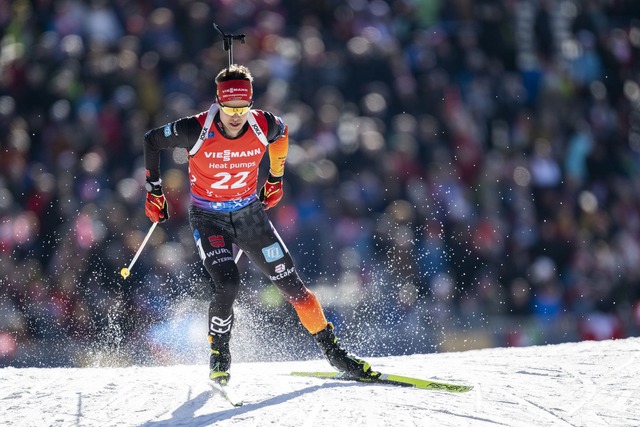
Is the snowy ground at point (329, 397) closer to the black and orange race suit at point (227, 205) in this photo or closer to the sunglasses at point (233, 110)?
the black and orange race suit at point (227, 205)

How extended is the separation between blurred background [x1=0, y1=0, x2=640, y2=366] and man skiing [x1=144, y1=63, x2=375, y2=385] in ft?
6.50

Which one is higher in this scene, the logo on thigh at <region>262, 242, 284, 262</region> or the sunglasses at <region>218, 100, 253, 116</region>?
the sunglasses at <region>218, 100, 253, 116</region>

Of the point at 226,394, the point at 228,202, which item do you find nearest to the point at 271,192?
the point at 228,202

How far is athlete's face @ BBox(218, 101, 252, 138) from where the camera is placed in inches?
218

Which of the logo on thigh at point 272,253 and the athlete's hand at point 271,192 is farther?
the athlete's hand at point 271,192

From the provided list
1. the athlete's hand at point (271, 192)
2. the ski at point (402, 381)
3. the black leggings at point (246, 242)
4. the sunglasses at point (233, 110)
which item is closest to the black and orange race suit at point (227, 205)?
the black leggings at point (246, 242)

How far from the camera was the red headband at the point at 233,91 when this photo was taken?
551 cm

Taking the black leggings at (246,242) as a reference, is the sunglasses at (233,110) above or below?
above

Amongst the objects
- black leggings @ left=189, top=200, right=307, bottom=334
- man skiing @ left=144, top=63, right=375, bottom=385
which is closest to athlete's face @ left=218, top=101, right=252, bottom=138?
man skiing @ left=144, top=63, right=375, bottom=385

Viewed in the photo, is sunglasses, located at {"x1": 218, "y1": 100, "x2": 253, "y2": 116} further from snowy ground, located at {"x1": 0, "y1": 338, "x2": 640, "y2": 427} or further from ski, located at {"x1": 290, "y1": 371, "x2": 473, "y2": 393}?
ski, located at {"x1": 290, "y1": 371, "x2": 473, "y2": 393}

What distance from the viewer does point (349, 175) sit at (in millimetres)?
9312

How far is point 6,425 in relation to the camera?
480 cm

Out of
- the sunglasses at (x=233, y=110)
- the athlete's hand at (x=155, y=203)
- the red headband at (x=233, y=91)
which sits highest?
the red headband at (x=233, y=91)

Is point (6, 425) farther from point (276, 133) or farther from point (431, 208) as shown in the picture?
point (431, 208)
